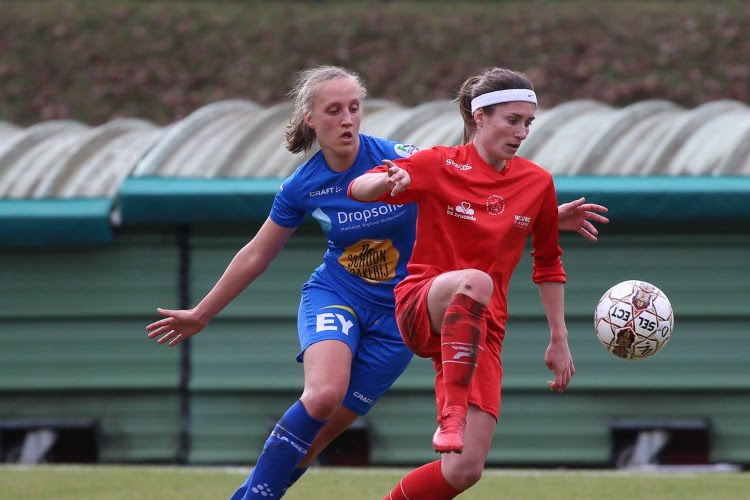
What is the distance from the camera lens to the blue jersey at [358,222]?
18.6 feet

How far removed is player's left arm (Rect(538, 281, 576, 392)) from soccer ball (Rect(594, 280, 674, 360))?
247 millimetres

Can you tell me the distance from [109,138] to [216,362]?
8.47 feet

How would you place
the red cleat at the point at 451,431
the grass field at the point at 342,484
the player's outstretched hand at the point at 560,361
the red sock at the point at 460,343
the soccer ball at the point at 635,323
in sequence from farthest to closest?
the grass field at the point at 342,484 → the soccer ball at the point at 635,323 → the player's outstretched hand at the point at 560,361 → the red sock at the point at 460,343 → the red cleat at the point at 451,431

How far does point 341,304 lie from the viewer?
5.67 metres

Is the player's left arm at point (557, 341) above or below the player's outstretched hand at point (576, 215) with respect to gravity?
below

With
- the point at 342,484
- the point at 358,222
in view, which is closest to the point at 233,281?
the point at 358,222

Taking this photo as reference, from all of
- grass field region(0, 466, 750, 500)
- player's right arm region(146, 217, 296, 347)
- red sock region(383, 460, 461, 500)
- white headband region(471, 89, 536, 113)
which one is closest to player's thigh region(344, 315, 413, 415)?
player's right arm region(146, 217, 296, 347)

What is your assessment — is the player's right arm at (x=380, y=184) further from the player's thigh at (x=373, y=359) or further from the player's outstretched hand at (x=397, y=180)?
the player's thigh at (x=373, y=359)

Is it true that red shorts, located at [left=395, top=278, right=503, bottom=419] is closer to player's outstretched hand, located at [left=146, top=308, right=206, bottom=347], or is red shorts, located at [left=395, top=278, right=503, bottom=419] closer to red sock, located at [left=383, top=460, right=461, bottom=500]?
red sock, located at [left=383, top=460, right=461, bottom=500]

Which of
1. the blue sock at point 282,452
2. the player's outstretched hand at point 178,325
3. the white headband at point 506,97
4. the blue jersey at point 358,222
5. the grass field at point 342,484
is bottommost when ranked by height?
the grass field at point 342,484

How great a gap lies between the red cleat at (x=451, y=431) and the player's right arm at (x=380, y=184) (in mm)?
844

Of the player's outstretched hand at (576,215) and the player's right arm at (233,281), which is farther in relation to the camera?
the player's right arm at (233,281)

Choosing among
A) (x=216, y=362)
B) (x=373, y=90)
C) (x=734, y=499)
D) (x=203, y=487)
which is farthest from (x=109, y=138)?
(x=373, y=90)

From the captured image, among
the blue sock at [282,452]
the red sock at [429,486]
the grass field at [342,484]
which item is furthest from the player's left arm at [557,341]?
the grass field at [342,484]
